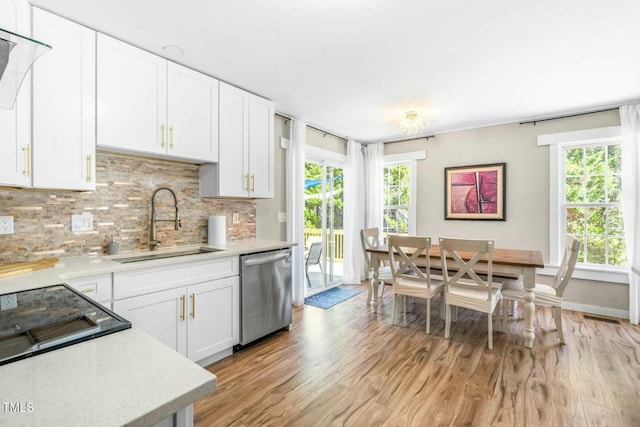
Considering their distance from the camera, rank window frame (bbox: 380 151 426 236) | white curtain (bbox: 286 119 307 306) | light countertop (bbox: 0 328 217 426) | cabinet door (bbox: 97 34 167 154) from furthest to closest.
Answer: window frame (bbox: 380 151 426 236)
white curtain (bbox: 286 119 307 306)
cabinet door (bbox: 97 34 167 154)
light countertop (bbox: 0 328 217 426)

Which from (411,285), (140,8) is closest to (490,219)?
(411,285)

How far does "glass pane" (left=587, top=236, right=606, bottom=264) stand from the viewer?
3766mm

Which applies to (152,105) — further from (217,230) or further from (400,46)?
(400,46)

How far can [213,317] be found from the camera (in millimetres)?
2473

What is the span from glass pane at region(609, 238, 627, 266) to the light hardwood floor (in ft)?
2.59

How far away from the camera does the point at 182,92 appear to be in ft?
8.37

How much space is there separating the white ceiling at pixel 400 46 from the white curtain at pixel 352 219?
5.46 feet

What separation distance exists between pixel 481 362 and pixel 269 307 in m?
1.87

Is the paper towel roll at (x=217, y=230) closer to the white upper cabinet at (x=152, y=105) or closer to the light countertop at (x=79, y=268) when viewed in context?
the light countertop at (x=79, y=268)

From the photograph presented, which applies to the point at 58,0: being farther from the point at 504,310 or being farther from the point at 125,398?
the point at 504,310

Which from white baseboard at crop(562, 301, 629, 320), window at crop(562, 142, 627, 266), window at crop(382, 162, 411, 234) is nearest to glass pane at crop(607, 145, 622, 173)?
window at crop(562, 142, 627, 266)

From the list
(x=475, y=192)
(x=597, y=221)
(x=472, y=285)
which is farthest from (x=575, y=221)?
(x=472, y=285)

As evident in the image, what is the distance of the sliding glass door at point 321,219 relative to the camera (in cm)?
471

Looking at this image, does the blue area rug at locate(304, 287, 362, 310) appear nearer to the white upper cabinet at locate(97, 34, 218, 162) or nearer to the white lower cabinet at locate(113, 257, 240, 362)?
the white lower cabinet at locate(113, 257, 240, 362)
